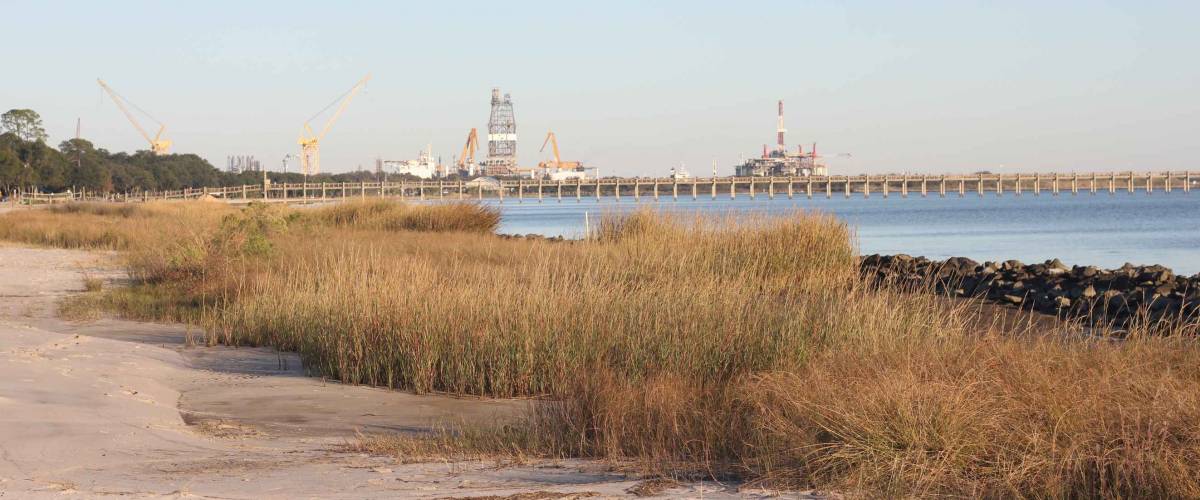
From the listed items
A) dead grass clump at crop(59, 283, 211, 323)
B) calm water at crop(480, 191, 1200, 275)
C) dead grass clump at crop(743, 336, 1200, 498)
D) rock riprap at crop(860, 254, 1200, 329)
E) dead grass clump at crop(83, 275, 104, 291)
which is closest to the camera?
dead grass clump at crop(743, 336, 1200, 498)

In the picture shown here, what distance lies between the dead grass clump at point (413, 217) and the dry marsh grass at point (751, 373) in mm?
13131

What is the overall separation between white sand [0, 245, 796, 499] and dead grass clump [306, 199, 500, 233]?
17528 millimetres

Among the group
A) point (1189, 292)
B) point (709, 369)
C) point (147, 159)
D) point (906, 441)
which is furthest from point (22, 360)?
point (147, 159)

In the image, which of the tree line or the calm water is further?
the tree line

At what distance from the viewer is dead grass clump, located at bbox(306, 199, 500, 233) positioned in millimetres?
30734

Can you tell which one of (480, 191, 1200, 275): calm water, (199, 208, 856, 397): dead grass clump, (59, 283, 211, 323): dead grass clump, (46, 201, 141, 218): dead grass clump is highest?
(46, 201, 141, 218): dead grass clump

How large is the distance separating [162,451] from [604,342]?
3760 mm

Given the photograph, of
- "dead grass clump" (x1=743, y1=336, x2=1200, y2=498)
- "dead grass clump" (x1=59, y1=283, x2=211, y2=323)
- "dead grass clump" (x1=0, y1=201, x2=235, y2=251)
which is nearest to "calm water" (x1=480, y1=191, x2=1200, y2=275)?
"dead grass clump" (x1=59, y1=283, x2=211, y2=323)

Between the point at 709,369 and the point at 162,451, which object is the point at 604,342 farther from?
the point at 162,451

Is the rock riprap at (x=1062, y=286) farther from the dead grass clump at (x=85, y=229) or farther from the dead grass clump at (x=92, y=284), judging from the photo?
the dead grass clump at (x=85, y=229)

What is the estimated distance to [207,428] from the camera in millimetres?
8062

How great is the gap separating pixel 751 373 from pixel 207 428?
11.7ft

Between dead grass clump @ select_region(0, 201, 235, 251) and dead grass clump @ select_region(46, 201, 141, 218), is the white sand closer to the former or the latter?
dead grass clump @ select_region(0, 201, 235, 251)

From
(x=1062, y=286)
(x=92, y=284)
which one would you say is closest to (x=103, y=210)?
(x=92, y=284)
